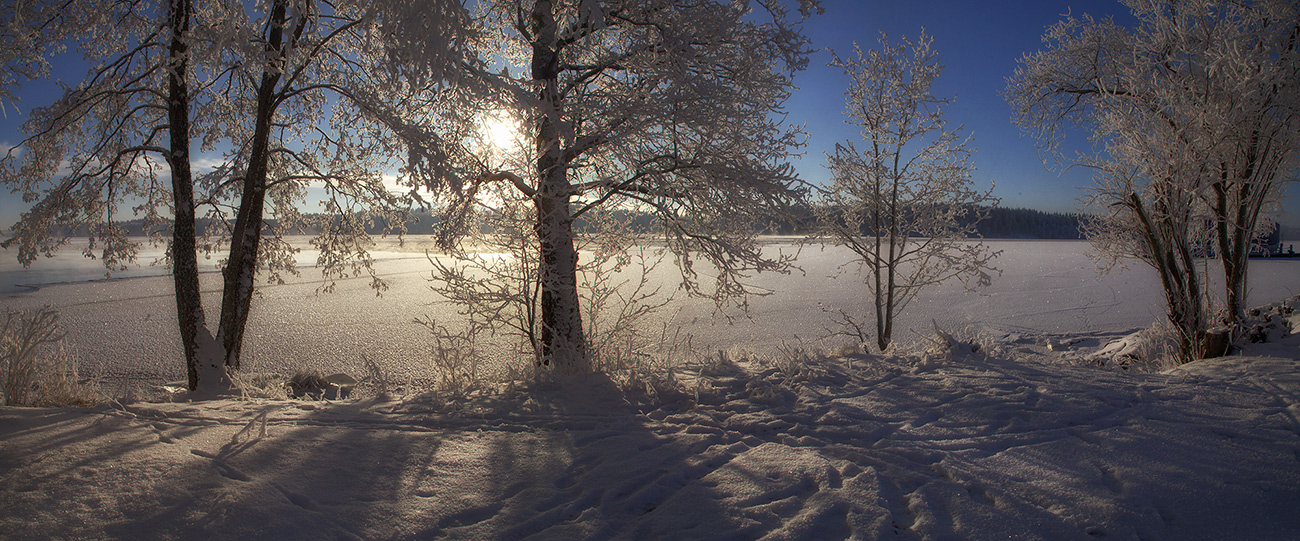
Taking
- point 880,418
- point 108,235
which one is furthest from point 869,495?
point 108,235

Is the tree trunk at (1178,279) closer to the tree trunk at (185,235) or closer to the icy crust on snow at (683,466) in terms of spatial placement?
the icy crust on snow at (683,466)

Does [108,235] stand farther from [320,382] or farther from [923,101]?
[923,101]

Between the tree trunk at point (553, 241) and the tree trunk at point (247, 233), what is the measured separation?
134 inches

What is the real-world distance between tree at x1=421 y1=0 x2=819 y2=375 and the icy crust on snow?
1.72m

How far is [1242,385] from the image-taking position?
4145 mm

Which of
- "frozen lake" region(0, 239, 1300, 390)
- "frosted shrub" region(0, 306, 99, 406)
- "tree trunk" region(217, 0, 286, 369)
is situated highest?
"tree trunk" region(217, 0, 286, 369)

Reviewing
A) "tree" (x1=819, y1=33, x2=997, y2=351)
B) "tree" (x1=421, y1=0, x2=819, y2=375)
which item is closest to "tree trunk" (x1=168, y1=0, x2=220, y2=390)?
"tree" (x1=421, y1=0, x2=819, y2=375)

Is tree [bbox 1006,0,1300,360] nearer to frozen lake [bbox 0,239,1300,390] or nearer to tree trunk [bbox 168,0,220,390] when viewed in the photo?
frozen lake [bbox 0,239,1300,390]

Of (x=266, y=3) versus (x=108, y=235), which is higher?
(x=266, y=3)

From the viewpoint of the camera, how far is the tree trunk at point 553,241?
502 cm

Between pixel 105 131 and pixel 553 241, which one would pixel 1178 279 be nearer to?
pixel 553 241

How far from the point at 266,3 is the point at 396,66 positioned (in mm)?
1783

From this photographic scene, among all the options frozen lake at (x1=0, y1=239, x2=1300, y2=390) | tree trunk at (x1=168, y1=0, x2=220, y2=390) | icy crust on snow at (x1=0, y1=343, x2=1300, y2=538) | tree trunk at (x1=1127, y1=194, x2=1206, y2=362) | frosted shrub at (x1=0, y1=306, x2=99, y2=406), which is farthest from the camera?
frozen lake at (x1=0, y1=239, x2=1300, y2=390)

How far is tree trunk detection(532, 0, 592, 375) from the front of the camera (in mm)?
5016
